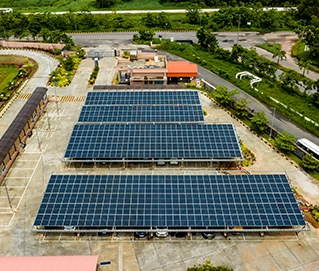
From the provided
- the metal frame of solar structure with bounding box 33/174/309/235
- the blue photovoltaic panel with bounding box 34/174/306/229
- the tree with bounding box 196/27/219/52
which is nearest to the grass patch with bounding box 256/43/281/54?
the tree with bounding box 196/27/219/52

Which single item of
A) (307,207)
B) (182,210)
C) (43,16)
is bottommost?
(307,207)

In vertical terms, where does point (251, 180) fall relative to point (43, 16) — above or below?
below

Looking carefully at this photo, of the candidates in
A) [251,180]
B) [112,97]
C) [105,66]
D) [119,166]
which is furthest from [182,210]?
[105,66]

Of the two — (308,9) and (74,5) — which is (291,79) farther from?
(74,5)

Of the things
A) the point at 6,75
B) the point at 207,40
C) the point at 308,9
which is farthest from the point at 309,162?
the point at 308,9

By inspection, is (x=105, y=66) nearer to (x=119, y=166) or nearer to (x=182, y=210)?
(x=119, y=166)

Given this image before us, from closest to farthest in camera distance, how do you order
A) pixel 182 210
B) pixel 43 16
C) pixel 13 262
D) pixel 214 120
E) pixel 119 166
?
pixel 13 262
pixel 182 210
pixel 119 166
pixel 214 120
pixel 43 16

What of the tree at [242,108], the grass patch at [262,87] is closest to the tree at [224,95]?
the tree at [242,108]

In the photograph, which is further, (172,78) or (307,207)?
(172,78)
